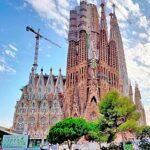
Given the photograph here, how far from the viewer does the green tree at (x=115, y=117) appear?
92.0 feet

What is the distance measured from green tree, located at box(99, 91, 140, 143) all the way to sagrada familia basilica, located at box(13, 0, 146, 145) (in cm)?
2037

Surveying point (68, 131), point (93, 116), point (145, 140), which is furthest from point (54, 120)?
point (145, 140)

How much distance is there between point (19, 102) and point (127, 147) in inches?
1502

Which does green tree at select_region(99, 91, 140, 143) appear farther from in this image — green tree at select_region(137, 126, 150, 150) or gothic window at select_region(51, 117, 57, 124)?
gothic window at select_region(51, 117, 57, 124)

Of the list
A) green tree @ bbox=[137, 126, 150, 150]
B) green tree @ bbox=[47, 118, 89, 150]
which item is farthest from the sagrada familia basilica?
green tree @ bbox=[137, 126, 150, 150]

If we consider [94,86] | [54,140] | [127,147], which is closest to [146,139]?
[127,147]

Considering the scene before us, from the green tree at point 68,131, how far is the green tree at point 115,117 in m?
5.19

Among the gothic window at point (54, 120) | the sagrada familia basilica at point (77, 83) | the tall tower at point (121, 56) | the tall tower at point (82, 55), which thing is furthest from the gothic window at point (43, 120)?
the tall tower at point (121, 56)

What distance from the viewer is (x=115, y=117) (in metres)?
28.5

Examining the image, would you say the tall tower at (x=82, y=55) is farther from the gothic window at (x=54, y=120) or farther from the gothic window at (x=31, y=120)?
the gothic window at (x=31, y=120)

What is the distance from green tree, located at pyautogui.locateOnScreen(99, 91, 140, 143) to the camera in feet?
92.0

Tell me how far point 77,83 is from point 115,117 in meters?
26.6

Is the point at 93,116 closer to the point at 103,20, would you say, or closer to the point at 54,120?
the point at 54,120

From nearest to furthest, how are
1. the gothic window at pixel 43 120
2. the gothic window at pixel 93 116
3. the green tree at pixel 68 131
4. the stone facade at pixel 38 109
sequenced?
the green tree at pixel 68 131 → the gothic window at pixel 93 116 → the stone facade at pixel 38 109 → the gothic window at pixel 43 120
